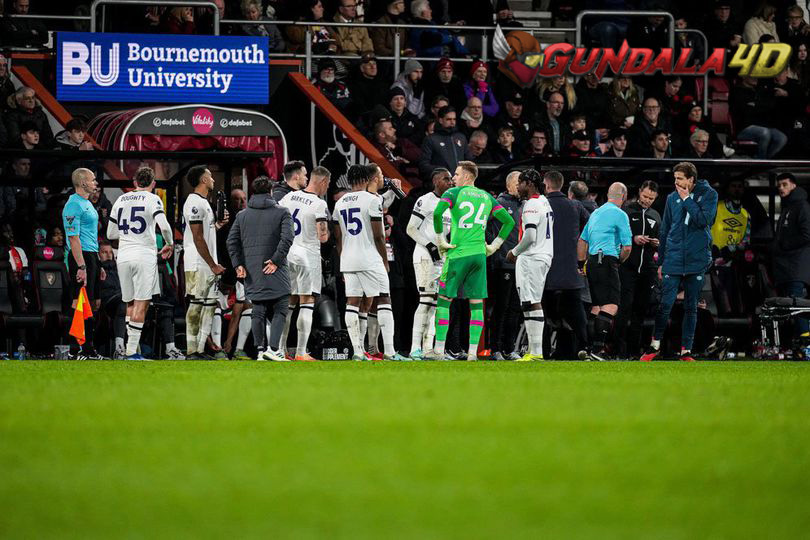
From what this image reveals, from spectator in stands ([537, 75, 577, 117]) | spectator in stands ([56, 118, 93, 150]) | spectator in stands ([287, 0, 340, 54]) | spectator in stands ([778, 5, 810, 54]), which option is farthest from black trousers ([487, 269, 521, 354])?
spectator in stands ([778, 5, 810, 54])

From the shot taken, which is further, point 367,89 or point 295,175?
point 367,89

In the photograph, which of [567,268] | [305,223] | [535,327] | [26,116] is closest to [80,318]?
[305,223]

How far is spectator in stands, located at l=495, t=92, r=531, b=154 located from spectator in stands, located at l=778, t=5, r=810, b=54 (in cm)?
566

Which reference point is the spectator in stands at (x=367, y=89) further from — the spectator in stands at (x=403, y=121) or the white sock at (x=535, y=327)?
the white sock at (x=535, y=327)

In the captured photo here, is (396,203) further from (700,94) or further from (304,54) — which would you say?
(700,94)

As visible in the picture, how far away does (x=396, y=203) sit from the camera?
724 inches

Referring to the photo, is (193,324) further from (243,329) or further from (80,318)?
(80,318)

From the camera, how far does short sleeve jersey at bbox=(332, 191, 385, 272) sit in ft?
48.8

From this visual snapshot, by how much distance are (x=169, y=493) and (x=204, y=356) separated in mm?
11479

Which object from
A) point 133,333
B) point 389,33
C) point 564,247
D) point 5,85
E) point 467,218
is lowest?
point 133,333

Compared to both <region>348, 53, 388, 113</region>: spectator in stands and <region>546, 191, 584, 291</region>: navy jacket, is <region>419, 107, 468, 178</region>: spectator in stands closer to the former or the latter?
<region>348, 53, 388, 113</region>: spectator in stands

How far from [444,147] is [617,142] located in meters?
3.25

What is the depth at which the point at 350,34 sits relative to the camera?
2270 centimetres

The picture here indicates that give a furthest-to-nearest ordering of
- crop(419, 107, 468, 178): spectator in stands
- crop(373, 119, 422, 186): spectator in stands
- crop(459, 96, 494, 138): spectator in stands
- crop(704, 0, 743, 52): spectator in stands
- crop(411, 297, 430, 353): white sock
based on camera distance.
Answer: crop(704, 0, 743, 52): spectator in stands < crop(459, 96, 494, 138): spectator in stands < crop(373, 119, 422, 186): spectator in stands < crop(419, 107, 468, 178): spectator in stands < crop(411, 297, 430, 353): white sock
